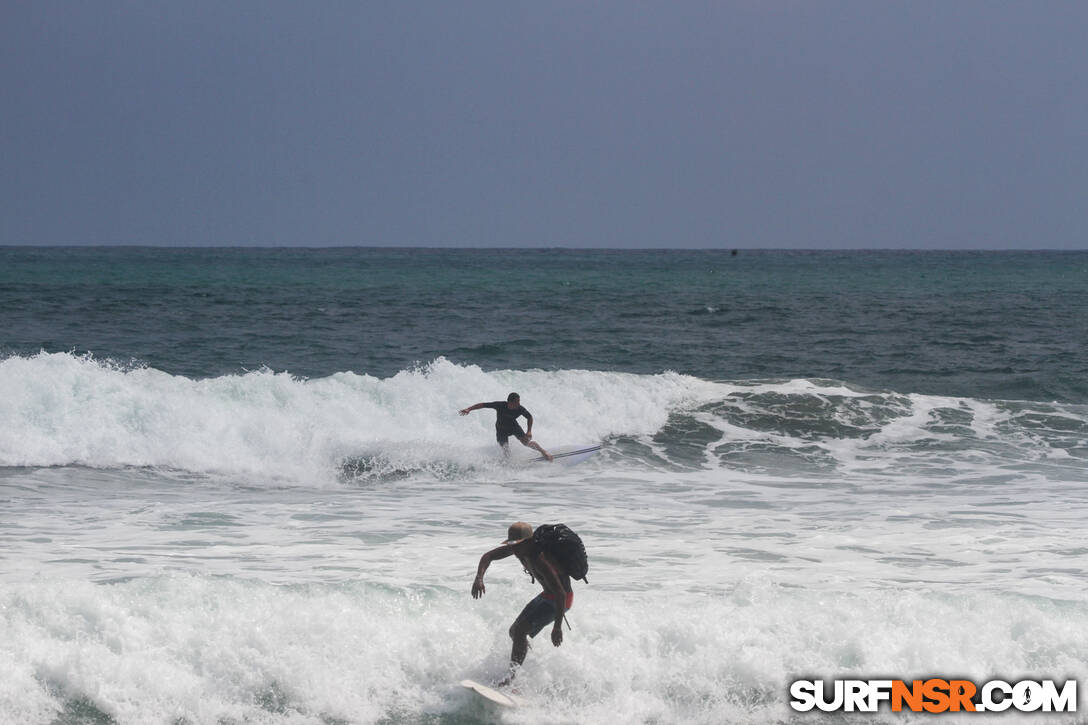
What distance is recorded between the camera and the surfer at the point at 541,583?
7910 mm

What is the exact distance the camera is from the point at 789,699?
831 cm

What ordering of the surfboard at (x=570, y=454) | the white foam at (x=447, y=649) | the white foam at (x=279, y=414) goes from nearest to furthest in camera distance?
the white foam at (x=447, y=649), the white foam at (x=279, y=414), the surfboard at (x=570, y=454)

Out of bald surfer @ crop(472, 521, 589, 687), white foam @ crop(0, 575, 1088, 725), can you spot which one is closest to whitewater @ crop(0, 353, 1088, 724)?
white foam @ crop(0, 575, 1088, 725)

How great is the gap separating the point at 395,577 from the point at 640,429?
1021 centimetres

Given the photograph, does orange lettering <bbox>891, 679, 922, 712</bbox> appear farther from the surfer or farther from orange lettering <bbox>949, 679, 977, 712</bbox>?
the surfer

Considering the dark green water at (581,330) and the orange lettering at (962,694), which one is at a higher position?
the dark green water at (581,330)

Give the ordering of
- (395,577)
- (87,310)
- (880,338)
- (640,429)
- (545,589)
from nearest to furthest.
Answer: (545,589) < (395,577) < (640,429) < (880,338) < (87,310)

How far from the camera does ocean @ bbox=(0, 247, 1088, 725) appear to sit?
27.3 ft

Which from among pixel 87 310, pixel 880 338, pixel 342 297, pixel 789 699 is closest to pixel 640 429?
pixel 789 699

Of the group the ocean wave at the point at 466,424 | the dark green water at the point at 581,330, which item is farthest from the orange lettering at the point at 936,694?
the dark green water at the point at 581,330

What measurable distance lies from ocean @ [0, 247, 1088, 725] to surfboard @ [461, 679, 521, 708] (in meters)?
0.13

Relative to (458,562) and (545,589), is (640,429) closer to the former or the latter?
(458,562)

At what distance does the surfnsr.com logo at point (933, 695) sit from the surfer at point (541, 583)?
1864 mm

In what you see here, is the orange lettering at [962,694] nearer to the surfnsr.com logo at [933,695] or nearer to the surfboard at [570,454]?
the surfnsr.com logo at [933,695]
